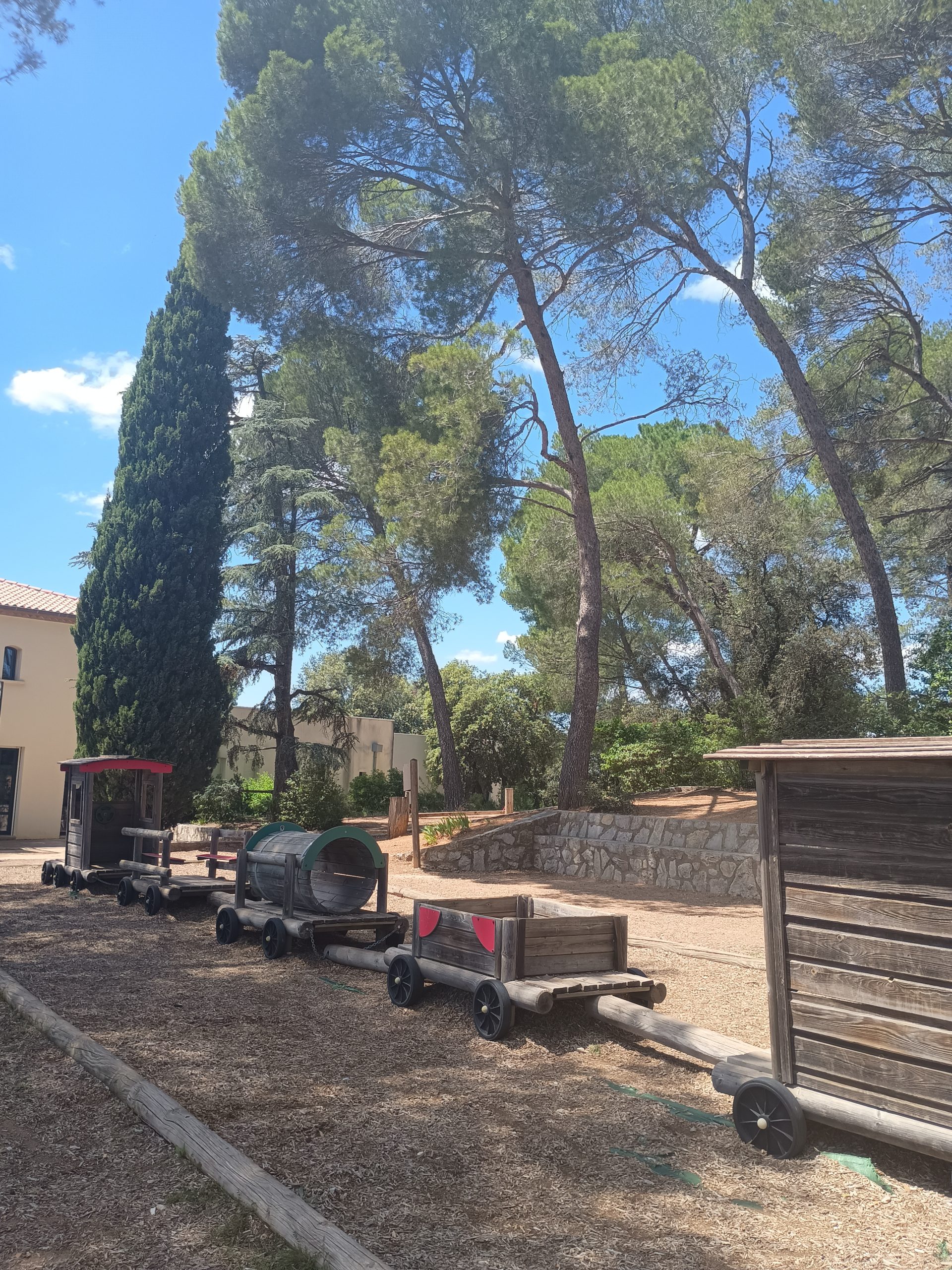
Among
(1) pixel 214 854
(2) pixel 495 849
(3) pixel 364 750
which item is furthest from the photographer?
(3) pixel 364 750

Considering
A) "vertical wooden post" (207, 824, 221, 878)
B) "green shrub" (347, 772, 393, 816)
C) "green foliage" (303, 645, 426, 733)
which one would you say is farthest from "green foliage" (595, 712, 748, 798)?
"green shrub" (347, 772, 393, 816)

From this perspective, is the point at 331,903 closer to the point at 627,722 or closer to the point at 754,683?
the point at 754,683

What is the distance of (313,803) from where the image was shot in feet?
62.7

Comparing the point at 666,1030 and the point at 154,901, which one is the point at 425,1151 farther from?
the point at 154,901

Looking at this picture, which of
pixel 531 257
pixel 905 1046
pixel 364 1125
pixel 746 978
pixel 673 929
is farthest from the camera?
pixel 531 257

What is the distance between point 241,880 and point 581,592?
847cm

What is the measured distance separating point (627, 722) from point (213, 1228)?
2018 cm

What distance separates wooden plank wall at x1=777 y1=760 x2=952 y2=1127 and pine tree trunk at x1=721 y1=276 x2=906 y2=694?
1205cm

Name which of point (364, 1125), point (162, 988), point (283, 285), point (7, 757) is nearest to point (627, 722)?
point (283, 285)

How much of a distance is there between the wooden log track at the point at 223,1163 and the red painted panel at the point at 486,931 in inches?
83.7

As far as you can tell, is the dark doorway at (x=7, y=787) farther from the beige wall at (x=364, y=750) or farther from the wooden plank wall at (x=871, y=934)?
the wooden plank wall at (x=871, y=934)

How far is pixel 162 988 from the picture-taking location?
6.99 m

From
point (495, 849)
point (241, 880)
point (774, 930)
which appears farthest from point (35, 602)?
point (774, 930)

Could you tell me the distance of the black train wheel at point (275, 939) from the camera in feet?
26.5
